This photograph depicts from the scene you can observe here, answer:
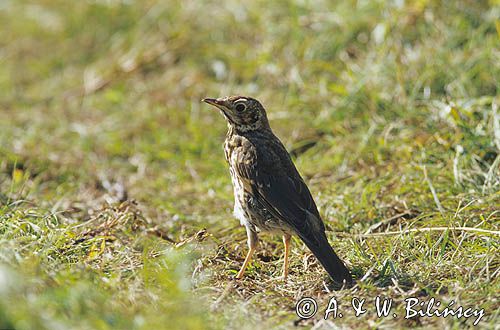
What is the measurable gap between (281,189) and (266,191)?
90mm

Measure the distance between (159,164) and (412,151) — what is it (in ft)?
7.39

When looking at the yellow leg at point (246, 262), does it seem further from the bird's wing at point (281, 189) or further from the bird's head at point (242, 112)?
the bird's head at point (242, 112)

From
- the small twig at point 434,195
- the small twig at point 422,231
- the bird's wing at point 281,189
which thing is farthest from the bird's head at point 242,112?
the small twig at point 434,195

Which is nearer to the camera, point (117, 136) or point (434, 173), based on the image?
point (434, 173)

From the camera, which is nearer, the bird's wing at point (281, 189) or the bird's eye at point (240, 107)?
the bird's wing at point (281, 189)

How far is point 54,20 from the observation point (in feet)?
32.4

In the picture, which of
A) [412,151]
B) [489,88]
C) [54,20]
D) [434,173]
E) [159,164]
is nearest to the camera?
[434,173]

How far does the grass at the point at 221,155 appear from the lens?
393 cm

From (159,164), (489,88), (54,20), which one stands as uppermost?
(54,20)

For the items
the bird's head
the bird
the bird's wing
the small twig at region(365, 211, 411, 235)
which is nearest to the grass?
the small twig at region(365, 211, 411, 235)

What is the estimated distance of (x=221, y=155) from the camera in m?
6.92

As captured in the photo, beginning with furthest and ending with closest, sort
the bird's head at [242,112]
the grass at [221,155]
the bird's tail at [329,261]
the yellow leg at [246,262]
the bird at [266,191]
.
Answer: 1. the bird's head at [242,112]
2. the yellow leg at [246,262]
3. the bird at [266,191]
4. the bird's tail at [329,261]
5. the grass at [221,155]

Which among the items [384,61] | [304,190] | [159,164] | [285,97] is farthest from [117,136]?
[304,190]

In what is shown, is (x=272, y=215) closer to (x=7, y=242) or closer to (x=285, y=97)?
(x=7, y=242)
